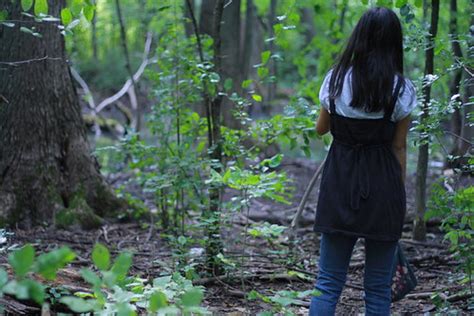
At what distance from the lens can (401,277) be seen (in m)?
3.96

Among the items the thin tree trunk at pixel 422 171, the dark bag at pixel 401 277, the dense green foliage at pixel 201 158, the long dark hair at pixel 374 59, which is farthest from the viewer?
the thin tree trunk at pixel 422 171

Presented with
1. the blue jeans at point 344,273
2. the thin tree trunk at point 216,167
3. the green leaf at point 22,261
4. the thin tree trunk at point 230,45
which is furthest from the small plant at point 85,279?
the thin tree trunk at point 230,45

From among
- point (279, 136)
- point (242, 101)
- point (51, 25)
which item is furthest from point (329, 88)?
point (51, 25)

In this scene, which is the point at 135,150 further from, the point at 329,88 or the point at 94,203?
the point at 329,88

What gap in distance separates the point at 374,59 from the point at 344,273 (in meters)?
1.13

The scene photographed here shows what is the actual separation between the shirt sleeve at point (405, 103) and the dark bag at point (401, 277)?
0.88 metres

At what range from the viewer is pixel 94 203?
6.73 meters

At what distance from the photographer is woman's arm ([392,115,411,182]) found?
3510 millimetres

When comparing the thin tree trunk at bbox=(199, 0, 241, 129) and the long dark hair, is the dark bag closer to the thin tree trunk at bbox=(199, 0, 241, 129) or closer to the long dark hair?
the long dark hair

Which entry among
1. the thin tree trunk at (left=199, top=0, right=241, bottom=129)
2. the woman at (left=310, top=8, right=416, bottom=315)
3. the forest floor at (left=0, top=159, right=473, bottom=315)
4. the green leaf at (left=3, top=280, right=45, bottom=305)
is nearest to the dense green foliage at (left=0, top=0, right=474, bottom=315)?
the green leaf at (left=3, top=280, right=45, bottom=305)

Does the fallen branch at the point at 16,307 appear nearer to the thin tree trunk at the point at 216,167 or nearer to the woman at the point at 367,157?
the thin tree trunk at the point at 216,167

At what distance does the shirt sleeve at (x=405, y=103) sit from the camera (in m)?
3.43

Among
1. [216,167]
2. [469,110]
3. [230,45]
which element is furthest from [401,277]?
[230,45]

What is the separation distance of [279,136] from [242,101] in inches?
21.8
